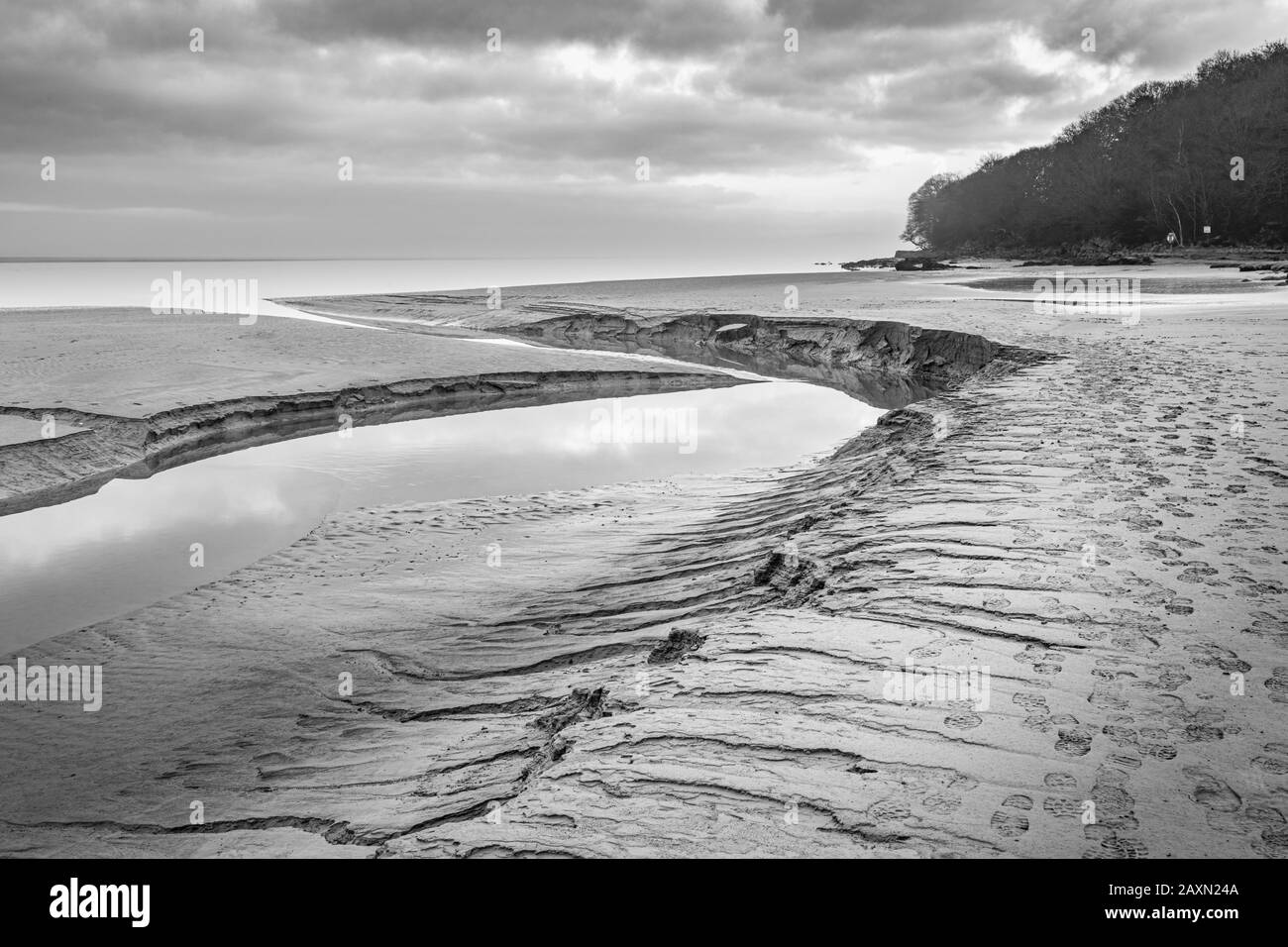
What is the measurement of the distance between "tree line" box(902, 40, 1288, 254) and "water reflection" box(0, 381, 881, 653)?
40.3 m

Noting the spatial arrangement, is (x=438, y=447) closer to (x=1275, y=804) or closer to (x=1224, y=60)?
(x=1275, y=804)

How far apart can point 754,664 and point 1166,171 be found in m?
60.3

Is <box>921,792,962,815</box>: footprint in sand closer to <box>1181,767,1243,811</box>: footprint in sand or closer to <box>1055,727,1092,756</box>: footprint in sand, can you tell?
<box>1055,727,1092,756</box>: footprint in sand

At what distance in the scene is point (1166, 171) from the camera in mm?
52906

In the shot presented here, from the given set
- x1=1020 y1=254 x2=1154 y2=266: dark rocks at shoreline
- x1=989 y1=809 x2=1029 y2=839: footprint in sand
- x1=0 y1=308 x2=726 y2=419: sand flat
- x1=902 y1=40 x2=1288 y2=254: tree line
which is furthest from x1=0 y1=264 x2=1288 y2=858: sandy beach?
x1=902 y1=40 x2=1288 y2=254: tree line

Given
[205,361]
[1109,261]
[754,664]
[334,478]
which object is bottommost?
[754,664]

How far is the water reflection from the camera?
6652mm

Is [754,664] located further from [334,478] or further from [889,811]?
[334,478]

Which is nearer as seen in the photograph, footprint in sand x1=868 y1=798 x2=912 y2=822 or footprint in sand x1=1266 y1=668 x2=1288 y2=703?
footprint in sand x1=868 y1=798 x2=912 y2=822

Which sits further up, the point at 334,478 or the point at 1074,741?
the point at 334,478

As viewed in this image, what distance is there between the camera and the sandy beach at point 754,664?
2713 mm

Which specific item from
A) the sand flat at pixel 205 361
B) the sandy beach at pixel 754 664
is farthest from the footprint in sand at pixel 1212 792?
the sand flat at pixel 205 361

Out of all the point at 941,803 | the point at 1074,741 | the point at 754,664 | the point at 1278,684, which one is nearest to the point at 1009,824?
the point at 941,803

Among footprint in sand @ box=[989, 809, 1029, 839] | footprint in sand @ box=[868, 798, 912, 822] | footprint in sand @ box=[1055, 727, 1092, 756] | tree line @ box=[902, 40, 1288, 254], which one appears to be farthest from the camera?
tree line @ box=[902, 40, 1288, 254]
